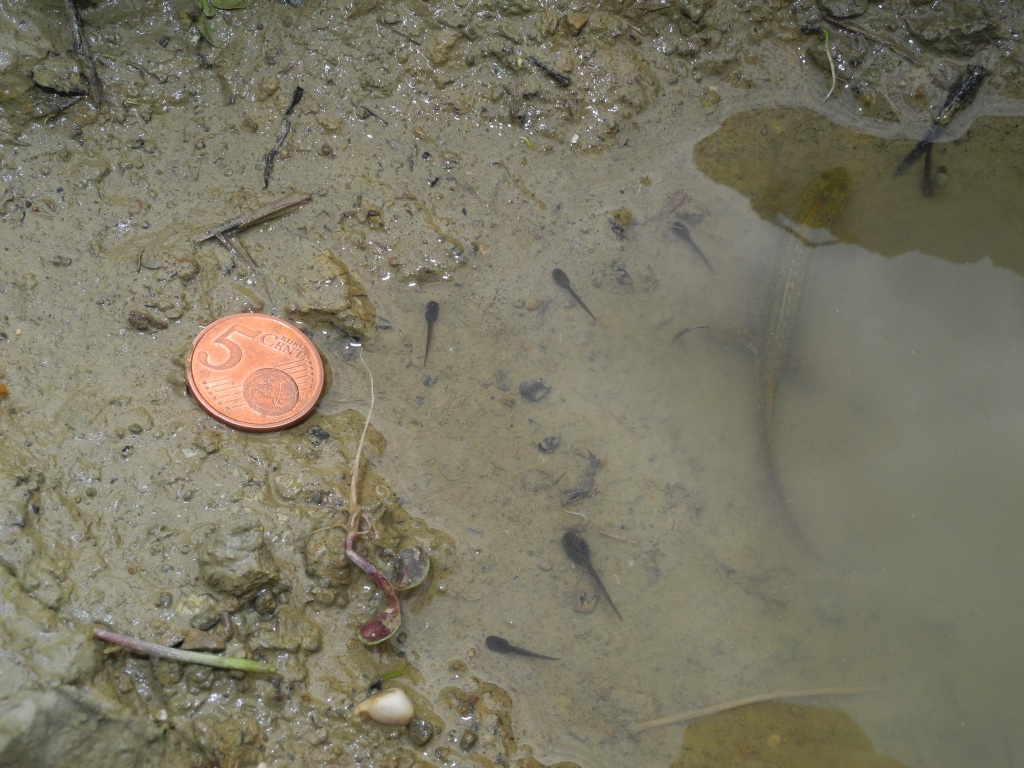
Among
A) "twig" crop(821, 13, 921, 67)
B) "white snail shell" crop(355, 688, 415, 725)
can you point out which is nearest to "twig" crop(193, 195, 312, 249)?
"white snail shell" crop(355, 688, 415, 725)

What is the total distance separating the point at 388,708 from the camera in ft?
10.3

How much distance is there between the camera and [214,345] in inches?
139

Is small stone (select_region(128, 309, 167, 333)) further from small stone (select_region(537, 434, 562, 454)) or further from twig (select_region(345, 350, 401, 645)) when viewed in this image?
small stone (select_region(537, 434, 562, 454))

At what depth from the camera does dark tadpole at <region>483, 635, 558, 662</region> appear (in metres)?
3.49

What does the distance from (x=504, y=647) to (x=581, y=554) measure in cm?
57

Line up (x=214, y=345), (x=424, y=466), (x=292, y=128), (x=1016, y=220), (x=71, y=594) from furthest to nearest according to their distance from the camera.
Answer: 1. (x=1016, y=220)
2. (x=292, y=128)
3. (x=424, y=466)
4. (x=214, y=345)
5. (x=71, y=594)

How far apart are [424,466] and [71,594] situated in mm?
1578

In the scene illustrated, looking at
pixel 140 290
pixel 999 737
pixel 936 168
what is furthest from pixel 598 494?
pixel 936 168

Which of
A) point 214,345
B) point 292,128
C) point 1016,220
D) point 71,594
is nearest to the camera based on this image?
point 71,594

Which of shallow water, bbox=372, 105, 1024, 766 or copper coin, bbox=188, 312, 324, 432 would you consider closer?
copper coin, bbox=188, 312, 324, 432

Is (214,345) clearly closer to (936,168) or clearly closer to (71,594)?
(71,594)

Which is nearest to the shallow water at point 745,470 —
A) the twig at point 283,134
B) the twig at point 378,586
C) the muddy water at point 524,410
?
the muddy water at point 524,410

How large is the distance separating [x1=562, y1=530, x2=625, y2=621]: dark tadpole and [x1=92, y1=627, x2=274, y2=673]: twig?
1.47 m

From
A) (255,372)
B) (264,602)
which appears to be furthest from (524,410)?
(264,602)
